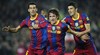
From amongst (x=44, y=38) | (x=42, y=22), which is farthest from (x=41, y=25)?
(x=44, y=38)

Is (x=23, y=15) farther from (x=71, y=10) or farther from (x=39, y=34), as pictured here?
(x=71, y=10)

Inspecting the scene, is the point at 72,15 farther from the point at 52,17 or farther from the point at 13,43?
the point at 13,43

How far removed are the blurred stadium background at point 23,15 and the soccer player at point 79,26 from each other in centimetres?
781

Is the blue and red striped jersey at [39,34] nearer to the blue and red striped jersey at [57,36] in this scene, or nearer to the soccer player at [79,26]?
the blue and red striped jersey at [57,36]

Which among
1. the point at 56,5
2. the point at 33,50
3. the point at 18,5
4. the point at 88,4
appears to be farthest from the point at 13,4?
the point at 33,50

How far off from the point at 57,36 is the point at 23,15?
10.5 m

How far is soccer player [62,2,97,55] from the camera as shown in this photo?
11875 millimetres

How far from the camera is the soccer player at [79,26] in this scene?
11875mm

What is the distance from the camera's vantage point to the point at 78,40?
12.2 metres

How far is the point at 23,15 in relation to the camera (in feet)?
72.0

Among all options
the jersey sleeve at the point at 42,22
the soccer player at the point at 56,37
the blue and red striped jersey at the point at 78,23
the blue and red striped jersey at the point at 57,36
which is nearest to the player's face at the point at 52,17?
the soccer player at the point at 56,37

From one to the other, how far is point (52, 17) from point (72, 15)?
863mm

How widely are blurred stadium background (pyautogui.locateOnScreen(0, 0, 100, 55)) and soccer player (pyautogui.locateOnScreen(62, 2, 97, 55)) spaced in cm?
781

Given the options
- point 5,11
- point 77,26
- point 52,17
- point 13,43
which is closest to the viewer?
point 52,17
